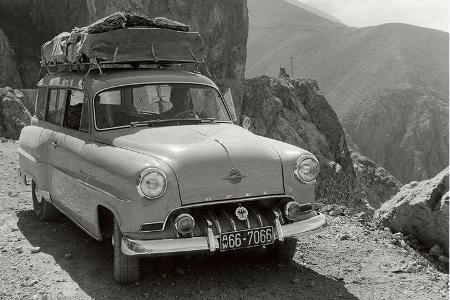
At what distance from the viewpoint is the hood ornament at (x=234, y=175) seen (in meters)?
4.67

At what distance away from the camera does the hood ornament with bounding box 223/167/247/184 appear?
15.3ft

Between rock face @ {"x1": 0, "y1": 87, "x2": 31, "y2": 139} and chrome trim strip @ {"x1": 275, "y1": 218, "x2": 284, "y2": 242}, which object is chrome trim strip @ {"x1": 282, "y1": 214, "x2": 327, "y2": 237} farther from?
rock face @ {"x1": 0, "y1": 87, "x2": 31, "y2": 139}

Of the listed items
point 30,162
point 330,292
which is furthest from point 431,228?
point 30,162

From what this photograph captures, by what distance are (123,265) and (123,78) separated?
2002mm

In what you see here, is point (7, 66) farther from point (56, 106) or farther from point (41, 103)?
point (56, 106)

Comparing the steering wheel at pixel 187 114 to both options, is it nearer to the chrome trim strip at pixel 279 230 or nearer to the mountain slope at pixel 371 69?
the chrome trim strip at pixel 279 230

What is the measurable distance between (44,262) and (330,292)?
2.81m

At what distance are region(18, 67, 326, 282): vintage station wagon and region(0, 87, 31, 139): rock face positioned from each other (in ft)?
51.0

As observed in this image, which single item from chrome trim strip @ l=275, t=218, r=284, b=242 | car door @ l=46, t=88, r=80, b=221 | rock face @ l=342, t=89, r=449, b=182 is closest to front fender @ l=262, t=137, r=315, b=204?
chrome trim strip @ l=275, t=218, r=284, b=242

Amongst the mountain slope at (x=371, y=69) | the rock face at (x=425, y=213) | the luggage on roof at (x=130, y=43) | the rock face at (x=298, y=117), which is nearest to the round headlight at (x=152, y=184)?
the luggage on roof at (x=130, y=43)

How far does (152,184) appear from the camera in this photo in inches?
177

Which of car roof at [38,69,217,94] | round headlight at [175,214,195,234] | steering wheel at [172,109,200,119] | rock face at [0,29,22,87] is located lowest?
round headlight at [175,214,195,234]

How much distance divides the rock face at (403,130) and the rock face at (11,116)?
75950mm

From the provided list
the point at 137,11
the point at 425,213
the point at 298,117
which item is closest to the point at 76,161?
the point at 425,213
